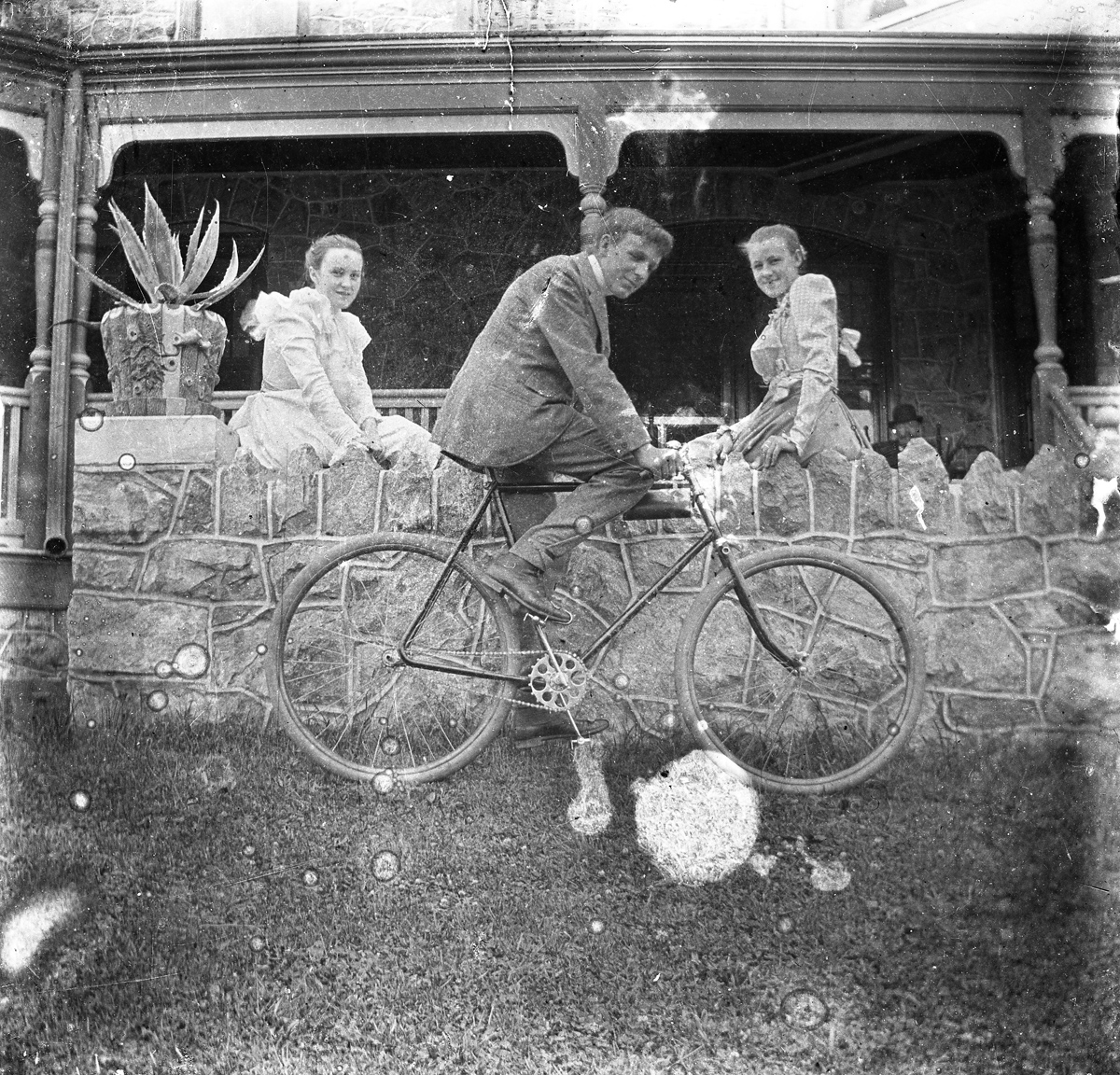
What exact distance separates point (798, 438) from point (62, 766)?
108 inches

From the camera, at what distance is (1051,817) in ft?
12.5

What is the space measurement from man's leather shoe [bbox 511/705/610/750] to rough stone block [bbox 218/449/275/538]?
112cm

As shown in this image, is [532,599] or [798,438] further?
[798,438]

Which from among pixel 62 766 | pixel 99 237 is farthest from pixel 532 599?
pixel 99 237

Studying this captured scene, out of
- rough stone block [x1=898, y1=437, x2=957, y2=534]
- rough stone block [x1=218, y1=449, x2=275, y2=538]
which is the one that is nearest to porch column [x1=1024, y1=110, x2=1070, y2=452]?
rough stone block [x1=898, y1=437, x2=957, y2=534]

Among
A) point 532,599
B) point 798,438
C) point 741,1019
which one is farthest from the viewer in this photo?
point 798,438

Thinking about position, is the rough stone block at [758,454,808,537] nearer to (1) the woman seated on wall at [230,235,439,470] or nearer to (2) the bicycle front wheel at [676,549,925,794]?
(2) the bicycle front wheel at [676,549,925,794]

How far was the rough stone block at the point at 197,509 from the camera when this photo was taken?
421 centimetres

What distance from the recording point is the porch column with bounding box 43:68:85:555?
434 centimetres

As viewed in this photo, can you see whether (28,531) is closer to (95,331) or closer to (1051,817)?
(95,331)

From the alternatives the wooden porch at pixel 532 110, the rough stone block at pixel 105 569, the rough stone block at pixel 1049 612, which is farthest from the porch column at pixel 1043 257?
the rough stone block at pixel 105 569

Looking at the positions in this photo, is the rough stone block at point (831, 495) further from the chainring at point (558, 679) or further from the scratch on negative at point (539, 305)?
Result: the scratch on negative at point (539, 305)

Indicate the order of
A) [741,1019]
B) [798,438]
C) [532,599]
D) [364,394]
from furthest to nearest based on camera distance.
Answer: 1. [364,394]
2. [798,438]
3. [532,599]
4. [741,1019]

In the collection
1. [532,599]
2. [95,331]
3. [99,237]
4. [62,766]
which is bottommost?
[62,766]
